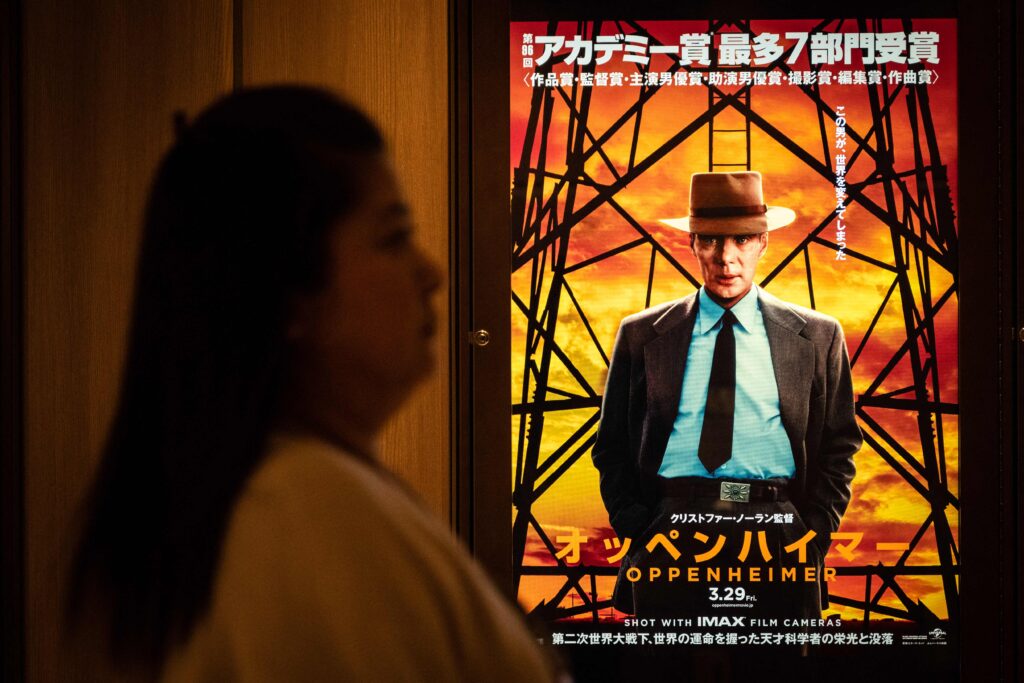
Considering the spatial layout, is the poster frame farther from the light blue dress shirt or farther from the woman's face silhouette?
the woman's face silhouette

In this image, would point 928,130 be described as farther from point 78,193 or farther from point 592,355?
point 78,193

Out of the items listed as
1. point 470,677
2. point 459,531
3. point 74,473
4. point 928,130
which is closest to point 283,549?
point 470,677

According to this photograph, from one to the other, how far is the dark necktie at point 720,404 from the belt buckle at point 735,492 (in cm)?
4

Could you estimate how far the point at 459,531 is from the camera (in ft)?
6.34

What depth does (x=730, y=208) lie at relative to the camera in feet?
6.34

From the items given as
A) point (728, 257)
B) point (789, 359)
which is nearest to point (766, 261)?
point (728, 257)

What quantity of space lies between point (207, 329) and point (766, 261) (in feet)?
5.05

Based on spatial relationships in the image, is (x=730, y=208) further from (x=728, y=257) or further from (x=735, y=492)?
(x=735, y=492)

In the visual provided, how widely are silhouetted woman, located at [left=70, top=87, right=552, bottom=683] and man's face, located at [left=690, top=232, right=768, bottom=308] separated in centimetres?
140

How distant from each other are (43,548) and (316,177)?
5.48 ft

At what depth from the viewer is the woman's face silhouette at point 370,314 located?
0.59 meters

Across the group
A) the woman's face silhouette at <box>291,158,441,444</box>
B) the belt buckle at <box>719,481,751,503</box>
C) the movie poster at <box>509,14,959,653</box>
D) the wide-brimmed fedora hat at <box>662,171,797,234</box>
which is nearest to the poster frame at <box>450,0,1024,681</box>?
the movie poster at <box>509,14,959,653</box>

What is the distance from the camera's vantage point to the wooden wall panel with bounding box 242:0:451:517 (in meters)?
1.91

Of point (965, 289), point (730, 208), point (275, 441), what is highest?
point (730, 208)
